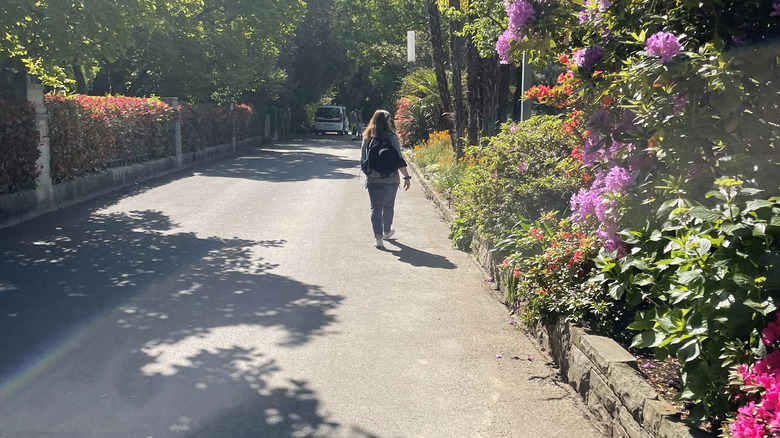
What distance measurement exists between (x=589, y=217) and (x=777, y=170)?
190 centimetres

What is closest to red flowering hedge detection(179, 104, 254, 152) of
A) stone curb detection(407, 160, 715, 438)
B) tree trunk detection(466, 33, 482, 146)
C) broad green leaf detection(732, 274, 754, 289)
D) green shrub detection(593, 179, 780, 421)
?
tree trunk detection(466, 33, 482, 146)

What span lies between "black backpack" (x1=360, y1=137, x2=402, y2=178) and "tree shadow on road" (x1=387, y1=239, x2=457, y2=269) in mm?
1034

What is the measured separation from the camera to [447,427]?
4.28m

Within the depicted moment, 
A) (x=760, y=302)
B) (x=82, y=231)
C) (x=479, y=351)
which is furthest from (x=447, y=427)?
(x=82, y=231)

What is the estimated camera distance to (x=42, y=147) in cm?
1264

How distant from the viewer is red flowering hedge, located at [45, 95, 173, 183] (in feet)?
44.0

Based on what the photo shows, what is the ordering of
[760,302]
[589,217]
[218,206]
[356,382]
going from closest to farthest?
1. [760,302]
2. [356,382]
3. [589,217]
4. [218,206]

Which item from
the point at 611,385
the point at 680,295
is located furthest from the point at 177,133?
the point at 680,295

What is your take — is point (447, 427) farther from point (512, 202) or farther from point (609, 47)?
point (512, 202)

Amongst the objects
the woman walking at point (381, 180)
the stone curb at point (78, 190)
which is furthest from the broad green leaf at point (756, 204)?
the stone curb at point (78, 190)

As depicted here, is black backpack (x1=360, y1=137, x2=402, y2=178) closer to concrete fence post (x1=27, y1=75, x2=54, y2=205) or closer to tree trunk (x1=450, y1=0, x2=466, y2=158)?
concrete fence post (x1=27, y1=75, x2=54, y2=205)

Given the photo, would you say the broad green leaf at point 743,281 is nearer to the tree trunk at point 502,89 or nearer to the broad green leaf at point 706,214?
the broad green leaf at point 706,214

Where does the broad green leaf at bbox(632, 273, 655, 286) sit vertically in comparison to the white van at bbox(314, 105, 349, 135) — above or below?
below

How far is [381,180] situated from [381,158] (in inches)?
14.1
